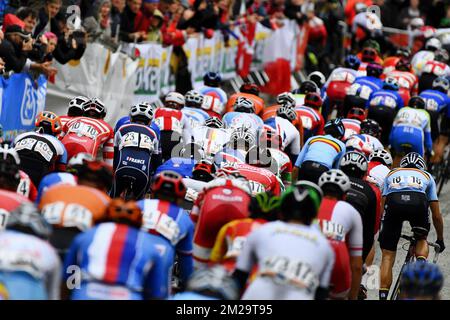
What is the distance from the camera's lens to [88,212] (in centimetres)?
919

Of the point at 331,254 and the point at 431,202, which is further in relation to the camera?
the point at 431,202

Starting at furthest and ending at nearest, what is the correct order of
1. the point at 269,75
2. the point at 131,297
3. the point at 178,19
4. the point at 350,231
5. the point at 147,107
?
the point at 269,75 → the point at 178,19 → the point at 147,107 → the point at 350,231 → the point at 131,297

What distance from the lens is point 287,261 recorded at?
8211mm

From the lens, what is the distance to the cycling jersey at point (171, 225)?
31.3 ft

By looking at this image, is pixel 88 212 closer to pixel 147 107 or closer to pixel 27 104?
pixel 147 107

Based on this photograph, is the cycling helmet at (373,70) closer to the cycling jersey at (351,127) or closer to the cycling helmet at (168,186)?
the cycling jersey at (351,127)

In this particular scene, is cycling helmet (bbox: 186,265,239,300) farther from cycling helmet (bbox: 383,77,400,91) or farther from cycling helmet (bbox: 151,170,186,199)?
cycling helmet (bbox: 383,77,400,91)

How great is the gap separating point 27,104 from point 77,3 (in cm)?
337

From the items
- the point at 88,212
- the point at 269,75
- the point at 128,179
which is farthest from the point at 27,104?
the point at 269,75

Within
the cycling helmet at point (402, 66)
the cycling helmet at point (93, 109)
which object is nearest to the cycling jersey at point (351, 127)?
the cycling helmet at point (93, 109)

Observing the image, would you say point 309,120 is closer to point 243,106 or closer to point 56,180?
point 243,106

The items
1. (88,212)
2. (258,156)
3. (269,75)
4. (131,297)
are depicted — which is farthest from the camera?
(269,75)

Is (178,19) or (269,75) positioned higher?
(178,19)

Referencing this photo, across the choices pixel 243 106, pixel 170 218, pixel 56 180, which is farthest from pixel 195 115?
pixel 170 218
